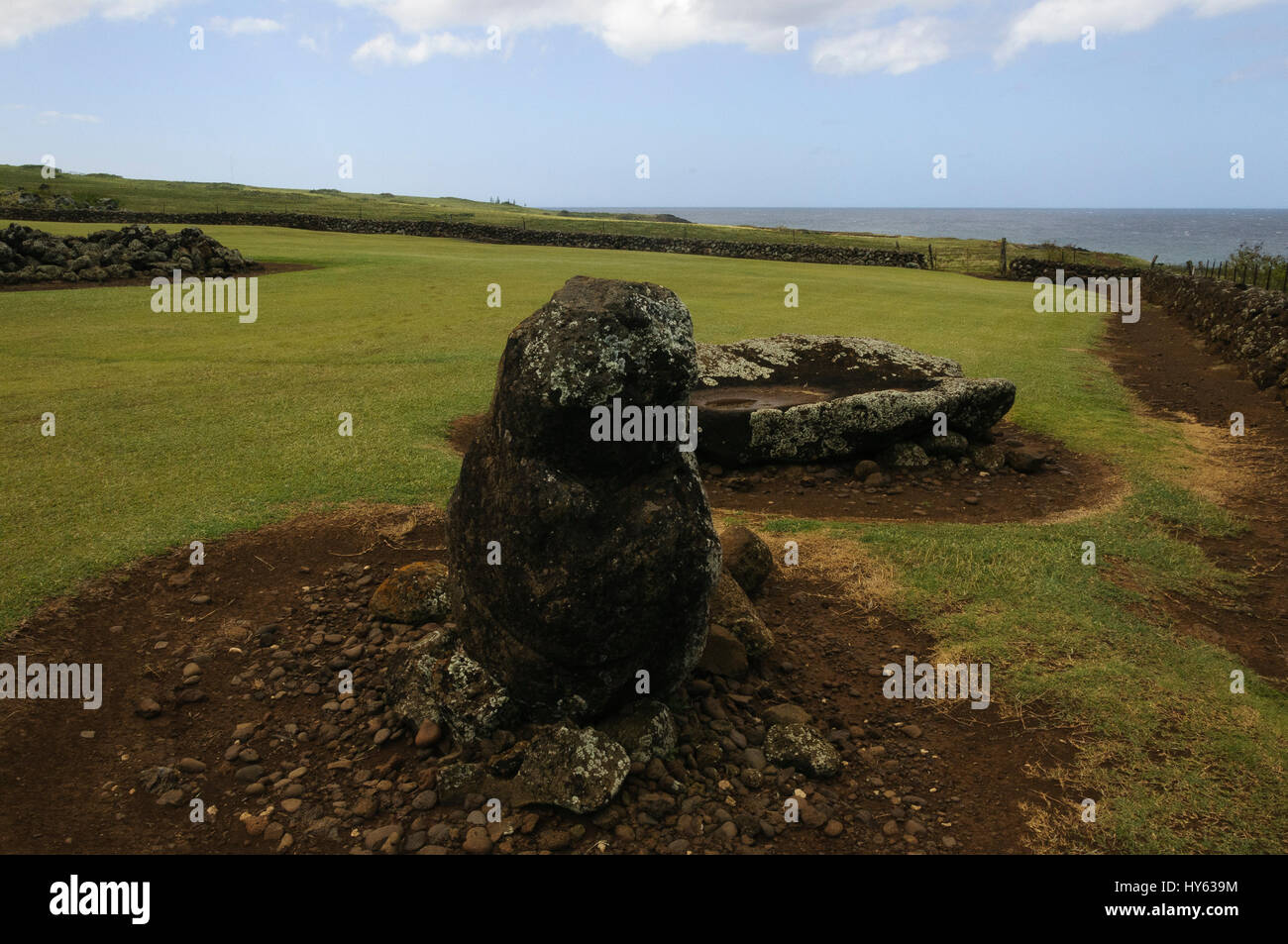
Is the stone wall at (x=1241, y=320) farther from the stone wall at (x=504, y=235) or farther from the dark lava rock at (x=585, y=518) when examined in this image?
the stone wall at (x=504, y=235)

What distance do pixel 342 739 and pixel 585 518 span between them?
94.2 inches

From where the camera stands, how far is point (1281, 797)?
5238 millimetres

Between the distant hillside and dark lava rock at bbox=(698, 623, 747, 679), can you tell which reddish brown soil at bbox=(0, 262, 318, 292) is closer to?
dark lava rock at bbox=(698, 623, 747, 679)

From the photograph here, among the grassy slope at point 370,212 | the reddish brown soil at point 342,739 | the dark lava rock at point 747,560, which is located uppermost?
the grassy slope at point 370,212

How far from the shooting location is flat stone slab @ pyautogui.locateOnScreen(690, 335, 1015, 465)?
1153 centimetres

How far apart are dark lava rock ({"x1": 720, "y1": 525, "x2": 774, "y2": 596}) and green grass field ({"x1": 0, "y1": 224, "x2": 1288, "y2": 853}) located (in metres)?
1.37

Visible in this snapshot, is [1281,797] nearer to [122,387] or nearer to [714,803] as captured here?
[714,803]

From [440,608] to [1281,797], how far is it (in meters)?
6.09

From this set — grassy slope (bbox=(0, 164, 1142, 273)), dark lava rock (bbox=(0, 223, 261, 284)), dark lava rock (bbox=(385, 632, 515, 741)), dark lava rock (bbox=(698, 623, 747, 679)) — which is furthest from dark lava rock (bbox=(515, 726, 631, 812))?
grassy slope (bbox=(0, 164, 1142, 273))

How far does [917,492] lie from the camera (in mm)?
11078

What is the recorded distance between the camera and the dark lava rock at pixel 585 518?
16.9 feet

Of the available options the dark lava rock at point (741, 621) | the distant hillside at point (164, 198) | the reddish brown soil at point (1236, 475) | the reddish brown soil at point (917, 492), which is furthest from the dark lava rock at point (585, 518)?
the distant hillside at point (164, 198)

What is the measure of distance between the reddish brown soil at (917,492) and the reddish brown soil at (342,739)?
A: 2.73 m

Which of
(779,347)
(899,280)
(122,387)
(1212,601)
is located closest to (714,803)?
(1212,601)
